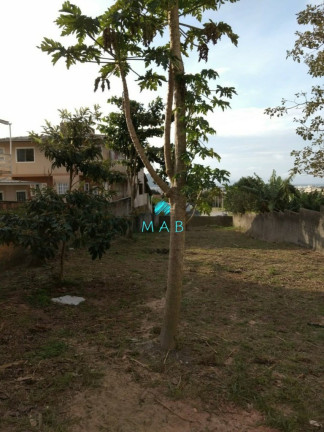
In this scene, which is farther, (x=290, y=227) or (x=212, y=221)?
(x=212, y=221)

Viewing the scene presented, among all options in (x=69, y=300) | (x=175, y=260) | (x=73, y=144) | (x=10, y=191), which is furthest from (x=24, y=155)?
(x=175, y=260)

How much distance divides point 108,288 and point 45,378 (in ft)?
10.3

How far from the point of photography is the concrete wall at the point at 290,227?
11.0 m

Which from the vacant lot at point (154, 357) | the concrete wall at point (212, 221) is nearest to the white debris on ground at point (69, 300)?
the vacant lot at point (154, 357)

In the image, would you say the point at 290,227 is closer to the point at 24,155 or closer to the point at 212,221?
the point at 212,221

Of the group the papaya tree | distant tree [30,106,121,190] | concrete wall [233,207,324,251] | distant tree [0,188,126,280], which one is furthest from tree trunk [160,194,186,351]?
concrete wall [233,207,324,251]

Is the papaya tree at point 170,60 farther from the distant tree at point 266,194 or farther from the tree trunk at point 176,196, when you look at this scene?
the distant tree at point 266,194

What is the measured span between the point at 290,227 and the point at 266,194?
3.31 meters

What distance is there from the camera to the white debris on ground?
5.43m

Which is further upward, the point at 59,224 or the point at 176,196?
the point at 176,196

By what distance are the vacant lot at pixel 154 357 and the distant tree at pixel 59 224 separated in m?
0.86

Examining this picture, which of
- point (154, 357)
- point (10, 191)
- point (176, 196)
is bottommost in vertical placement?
point (154, 357)

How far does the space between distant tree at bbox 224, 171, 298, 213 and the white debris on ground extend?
909 cm

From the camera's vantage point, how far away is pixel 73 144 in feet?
30.2
